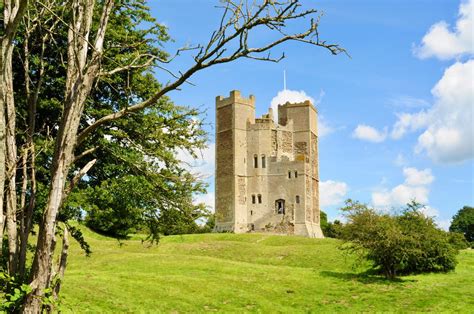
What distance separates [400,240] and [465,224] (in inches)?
3036

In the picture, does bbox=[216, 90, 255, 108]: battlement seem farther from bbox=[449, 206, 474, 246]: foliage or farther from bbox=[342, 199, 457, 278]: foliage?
bbox=[449, 206, 474, 246]: foliage

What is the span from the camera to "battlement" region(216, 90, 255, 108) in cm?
6669

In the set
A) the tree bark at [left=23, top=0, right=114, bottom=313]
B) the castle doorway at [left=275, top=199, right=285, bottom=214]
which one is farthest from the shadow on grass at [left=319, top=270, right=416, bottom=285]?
the castle doorway at [left=275, top=199, right=285, bottom=214]

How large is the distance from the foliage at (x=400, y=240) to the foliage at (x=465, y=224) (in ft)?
235

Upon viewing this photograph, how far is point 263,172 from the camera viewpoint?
2611 inches

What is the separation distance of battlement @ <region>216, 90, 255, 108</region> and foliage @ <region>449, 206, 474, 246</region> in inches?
2016

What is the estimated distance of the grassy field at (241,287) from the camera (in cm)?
2033

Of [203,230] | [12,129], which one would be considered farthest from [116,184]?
[203,230]

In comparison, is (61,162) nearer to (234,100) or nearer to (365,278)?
(365,278)

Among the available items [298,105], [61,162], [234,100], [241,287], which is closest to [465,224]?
[298,105]

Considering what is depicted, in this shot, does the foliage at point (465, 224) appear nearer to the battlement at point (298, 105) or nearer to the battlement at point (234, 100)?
the battlement at point (298, 105)

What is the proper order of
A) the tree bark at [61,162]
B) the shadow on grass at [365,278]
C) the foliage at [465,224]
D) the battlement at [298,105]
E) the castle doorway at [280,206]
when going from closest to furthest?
the tree bark at [61,162] → the shadow on grass at [365,278] → the castle doorway at [280,206] → the battlement at [298,105] → the foliage at [465,224]

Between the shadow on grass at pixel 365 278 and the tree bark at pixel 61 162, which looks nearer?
the tree bark at pixel 61 162

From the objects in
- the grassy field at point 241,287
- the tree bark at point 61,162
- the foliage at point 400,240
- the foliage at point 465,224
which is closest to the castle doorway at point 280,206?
the grassy field at point 241,287
